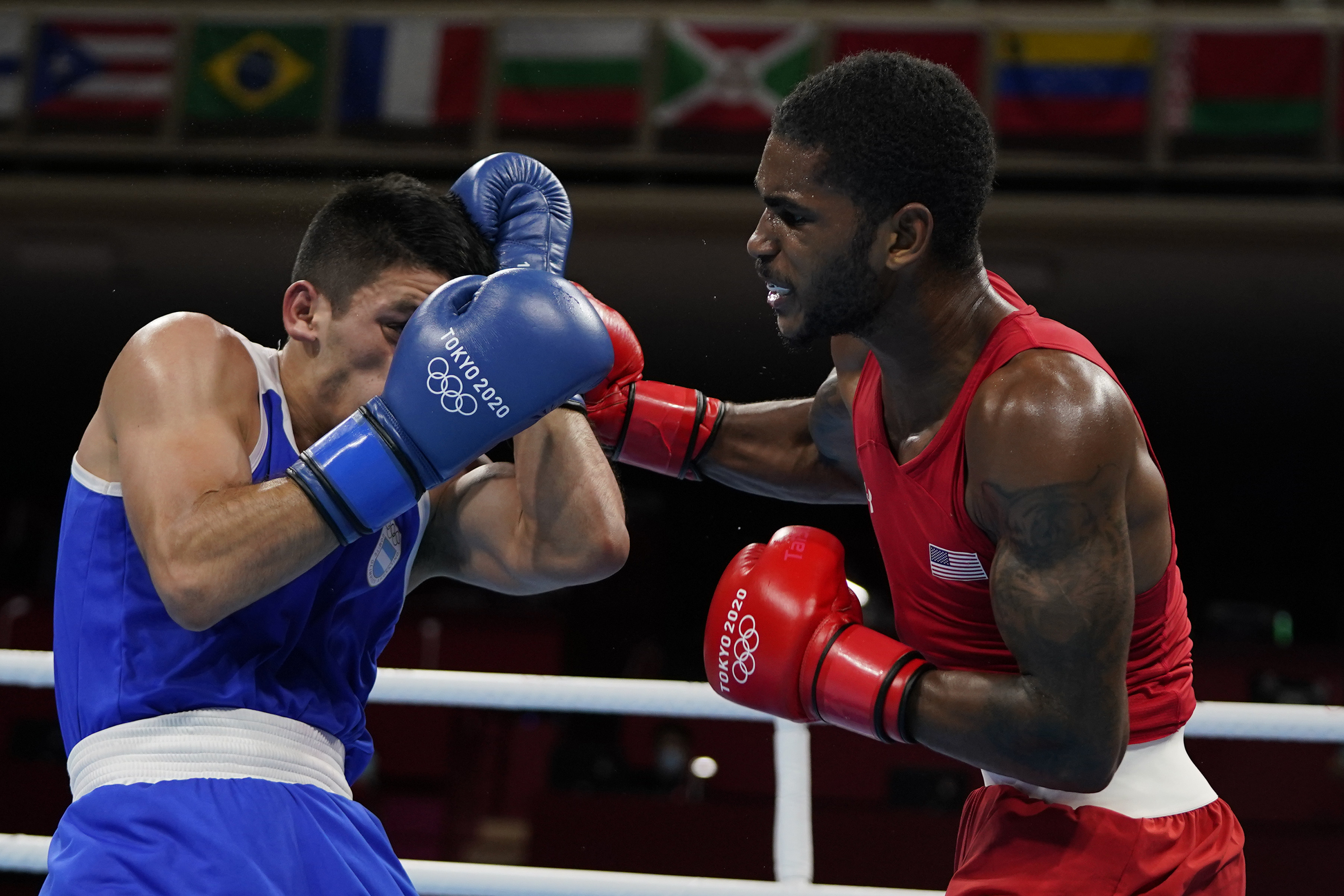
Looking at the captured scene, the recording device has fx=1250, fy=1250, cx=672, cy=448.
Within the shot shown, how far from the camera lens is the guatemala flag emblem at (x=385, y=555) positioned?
1807 millimetres

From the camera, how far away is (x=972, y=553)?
1.67m

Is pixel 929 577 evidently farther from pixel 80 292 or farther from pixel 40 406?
pixel 40 406

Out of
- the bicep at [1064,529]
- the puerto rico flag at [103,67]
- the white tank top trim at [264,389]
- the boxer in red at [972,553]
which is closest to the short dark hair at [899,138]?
the boxer in red at [972,553]

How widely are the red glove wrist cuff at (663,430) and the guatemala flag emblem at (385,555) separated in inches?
22.5

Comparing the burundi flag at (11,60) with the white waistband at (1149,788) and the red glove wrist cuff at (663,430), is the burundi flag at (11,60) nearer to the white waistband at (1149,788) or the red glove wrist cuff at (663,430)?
the red glove wrist cuff at (663,430)

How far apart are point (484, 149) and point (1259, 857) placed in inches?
208

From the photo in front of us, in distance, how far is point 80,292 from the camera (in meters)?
8.24

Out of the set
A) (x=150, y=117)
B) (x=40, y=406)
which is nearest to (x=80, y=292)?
(x=150, y=117)

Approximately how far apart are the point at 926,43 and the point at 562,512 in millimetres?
6021

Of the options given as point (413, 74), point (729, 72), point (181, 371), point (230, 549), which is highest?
point (181, 371)

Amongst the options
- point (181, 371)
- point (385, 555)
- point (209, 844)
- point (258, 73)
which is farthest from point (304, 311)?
point (258, 73)

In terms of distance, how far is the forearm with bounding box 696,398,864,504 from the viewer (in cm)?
234

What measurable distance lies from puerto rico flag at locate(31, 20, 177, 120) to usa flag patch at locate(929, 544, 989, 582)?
6923mm

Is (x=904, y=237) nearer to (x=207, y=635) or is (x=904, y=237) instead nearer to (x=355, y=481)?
(x=355, y=481)
